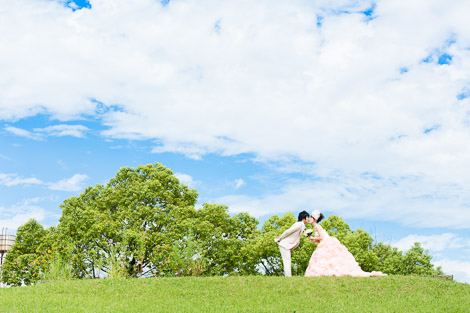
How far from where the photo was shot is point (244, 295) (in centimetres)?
1301

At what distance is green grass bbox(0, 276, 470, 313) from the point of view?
11.6 meters

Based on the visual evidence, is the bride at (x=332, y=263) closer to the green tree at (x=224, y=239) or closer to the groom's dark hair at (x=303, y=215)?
the groom's dark hair at (x=303, y=215)

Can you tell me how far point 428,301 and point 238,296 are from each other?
5407 millimetres

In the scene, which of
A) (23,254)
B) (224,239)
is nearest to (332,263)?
(224,239)

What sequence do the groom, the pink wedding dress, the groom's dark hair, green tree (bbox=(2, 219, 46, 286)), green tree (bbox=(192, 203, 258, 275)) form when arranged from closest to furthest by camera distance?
1. the pink wedding dress
2. the groom
3. the groom's dark hair
4. green tree (bbox=(192, 203, 258, 275))
5. green tree (bbox=(2, 219, 46, 286))

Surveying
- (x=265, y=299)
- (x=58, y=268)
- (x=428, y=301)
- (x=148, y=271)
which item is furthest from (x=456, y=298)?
(x=148, y=271)

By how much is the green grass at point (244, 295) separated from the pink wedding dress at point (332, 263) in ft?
3.03

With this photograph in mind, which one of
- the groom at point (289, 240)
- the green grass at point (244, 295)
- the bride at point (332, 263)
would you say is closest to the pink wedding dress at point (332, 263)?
the bride at point (332, 263)

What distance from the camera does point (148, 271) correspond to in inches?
1005

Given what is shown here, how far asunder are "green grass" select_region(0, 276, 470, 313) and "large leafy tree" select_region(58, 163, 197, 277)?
9365 mm

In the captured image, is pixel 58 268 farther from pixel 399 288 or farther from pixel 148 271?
pixel 399 288

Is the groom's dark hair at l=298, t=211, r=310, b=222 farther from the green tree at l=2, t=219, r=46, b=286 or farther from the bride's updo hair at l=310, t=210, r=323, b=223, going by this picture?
the green tree at l=2, t=219, r=46, b=286

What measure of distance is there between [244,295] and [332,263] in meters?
4.41

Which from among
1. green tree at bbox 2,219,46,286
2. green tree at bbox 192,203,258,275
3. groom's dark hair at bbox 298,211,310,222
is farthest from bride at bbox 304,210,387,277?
green tree at bbox 2,219,46,286
